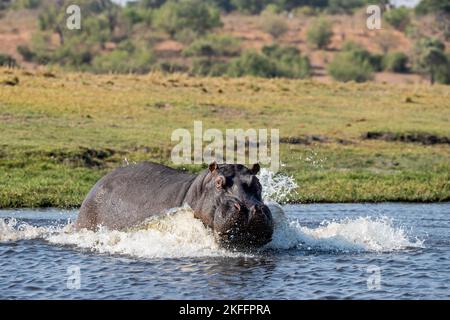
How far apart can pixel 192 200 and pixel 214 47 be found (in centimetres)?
5397

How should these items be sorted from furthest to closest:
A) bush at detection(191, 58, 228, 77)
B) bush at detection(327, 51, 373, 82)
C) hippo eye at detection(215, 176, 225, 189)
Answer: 1. bush at detection(191, 58, 228, 77)
2. bush at detection(327, 51, 373, 82)
3. hippo eye at detection(215, 176, 225, 189)

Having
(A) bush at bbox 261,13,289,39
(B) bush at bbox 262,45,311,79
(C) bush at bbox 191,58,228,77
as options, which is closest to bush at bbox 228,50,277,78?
(B) bush at bbox 262,45,311,79

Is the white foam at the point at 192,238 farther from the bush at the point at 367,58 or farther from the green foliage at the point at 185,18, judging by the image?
the green foliage at the point at 185,18

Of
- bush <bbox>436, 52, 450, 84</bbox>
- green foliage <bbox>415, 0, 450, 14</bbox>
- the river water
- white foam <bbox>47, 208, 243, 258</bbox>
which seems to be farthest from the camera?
green foliage <bbox>415, 0, 450, 14</bbox>

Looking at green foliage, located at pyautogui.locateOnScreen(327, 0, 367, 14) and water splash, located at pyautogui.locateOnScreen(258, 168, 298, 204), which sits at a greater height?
green foliage, located at pyautogui.locateOnScreen(327, 0, 367, 14)

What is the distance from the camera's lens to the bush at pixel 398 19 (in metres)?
77.2

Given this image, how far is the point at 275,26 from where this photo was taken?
75.6 meters

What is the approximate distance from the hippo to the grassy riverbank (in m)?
4.20

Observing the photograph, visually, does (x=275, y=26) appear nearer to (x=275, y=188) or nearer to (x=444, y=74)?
(x=444, y=74)

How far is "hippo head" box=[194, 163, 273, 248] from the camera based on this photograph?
1016cm

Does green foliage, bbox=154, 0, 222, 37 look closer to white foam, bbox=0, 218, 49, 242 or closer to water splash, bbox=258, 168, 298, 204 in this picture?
water splash, bbox=258, 168, 298, 204

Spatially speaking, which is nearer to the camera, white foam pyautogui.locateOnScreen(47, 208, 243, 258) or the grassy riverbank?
white foam pyautogui.locateOnScreen(47, 208, 243, 258)

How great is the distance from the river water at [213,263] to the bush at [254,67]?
39.8m

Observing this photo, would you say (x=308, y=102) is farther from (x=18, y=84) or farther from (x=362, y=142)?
(x=18, y=84)
